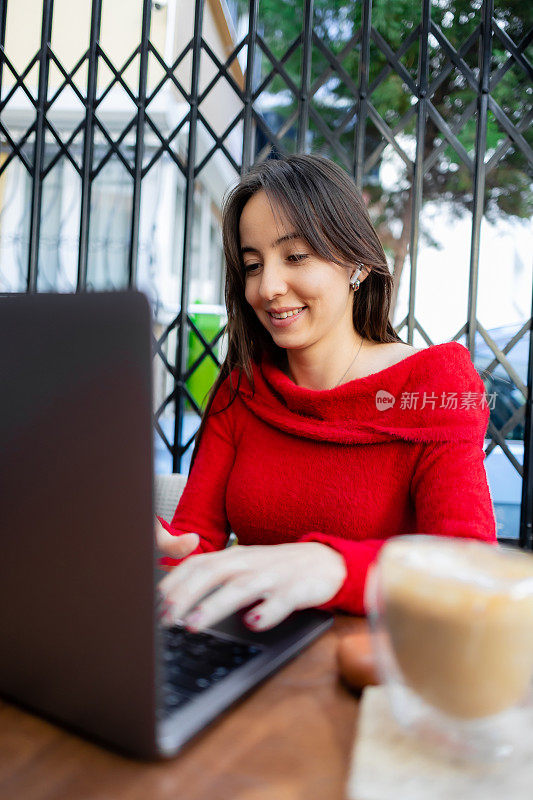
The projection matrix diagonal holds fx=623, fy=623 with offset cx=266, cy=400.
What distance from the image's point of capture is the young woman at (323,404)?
4.06 ft

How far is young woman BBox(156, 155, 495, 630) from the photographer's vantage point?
124 cm

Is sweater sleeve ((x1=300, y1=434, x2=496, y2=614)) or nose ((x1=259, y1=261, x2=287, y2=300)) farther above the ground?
nose ((x1=259, y1=261, x2=287, y2=300))

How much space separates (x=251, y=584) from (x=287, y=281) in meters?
0.81

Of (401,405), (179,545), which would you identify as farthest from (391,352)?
(179,545)

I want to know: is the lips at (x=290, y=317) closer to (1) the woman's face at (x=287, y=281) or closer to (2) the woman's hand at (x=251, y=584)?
(1) the woman's face at (x=287, y=281)

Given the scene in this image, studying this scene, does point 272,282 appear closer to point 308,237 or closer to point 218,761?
point 308,237

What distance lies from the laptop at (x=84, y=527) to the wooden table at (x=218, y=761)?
0.02 meters

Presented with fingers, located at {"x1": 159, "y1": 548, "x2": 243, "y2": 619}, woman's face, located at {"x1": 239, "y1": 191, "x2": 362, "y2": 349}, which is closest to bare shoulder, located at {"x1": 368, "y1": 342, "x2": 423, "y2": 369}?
woman's face, located at {"x1": 239, "y1": 191, "x2": 362, "y2": 349}

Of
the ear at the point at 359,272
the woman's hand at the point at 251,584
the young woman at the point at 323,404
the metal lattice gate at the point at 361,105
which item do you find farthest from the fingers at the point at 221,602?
the metal lattice gate at the point at 361,105

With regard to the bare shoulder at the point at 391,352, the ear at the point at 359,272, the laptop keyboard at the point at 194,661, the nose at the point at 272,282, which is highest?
the ear at the point at 359,272

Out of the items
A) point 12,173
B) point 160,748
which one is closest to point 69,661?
point 160,748

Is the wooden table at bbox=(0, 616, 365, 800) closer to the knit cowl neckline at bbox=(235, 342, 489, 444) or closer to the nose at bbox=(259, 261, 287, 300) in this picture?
the knit cowl neckline at bbox=(235, 342, 489, 444)

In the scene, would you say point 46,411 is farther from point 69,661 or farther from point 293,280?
point 293,280

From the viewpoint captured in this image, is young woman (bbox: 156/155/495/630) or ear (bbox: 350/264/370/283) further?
ear (bbox: 350/264/370/283)
